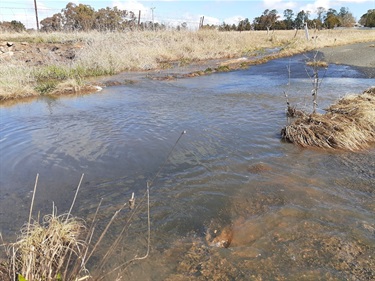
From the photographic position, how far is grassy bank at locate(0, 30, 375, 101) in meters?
12.2

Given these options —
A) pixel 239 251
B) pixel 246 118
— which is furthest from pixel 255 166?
pixel 246 118

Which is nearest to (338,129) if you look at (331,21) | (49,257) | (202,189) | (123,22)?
(202,189)

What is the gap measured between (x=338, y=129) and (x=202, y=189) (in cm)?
342

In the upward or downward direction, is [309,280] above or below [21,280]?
below

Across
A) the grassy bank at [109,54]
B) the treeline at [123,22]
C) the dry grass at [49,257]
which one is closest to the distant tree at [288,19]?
the treeline at [123,22]

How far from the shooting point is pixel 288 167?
16.6 ft

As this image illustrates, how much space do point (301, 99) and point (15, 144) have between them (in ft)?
27.2

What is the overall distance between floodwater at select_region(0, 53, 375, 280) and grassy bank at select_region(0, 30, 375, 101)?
12.9 feet

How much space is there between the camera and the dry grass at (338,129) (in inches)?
231

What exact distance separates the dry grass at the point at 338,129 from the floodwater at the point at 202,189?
0.28 m

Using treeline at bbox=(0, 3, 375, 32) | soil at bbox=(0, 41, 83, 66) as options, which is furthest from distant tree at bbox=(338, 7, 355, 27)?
soil at bbox=(0, 41, 83, 66)

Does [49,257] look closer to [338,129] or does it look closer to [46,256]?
[46,256]

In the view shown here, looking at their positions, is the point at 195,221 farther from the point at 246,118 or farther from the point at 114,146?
the point at 246,118

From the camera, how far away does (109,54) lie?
1756 centimetres
